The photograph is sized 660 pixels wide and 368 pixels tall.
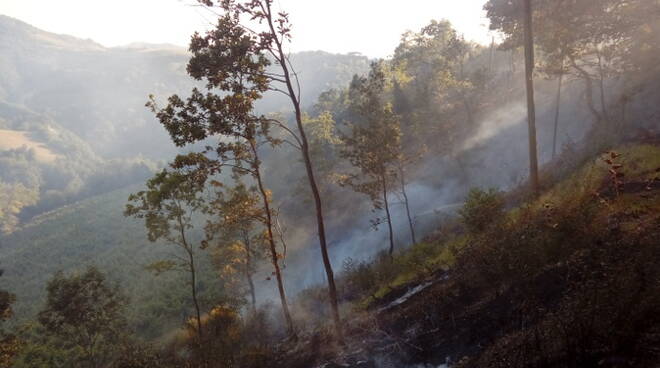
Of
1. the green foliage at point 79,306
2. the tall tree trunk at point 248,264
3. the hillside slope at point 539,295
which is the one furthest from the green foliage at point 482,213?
the green foliage at point 79,306

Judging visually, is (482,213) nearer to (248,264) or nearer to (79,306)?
(248,264)

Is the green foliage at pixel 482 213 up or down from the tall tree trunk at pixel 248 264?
up

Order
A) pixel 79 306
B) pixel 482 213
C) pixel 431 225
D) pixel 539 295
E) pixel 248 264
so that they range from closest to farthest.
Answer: pixel 539 295 < pixel 482 213 < pixel 79 306 < pixel 248 264 < pixel 431 225

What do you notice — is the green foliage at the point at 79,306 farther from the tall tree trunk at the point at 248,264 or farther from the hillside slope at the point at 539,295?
the hillside slope at the point at 539,295

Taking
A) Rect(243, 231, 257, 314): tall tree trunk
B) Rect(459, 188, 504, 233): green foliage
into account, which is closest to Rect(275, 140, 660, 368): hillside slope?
Rect(459, 188, 504, 233): green foliage

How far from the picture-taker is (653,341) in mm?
4617

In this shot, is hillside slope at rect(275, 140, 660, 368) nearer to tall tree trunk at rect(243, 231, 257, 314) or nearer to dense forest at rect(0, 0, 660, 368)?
dense forest at rect(0, 0, 660, 368)

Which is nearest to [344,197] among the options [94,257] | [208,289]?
[208,289]

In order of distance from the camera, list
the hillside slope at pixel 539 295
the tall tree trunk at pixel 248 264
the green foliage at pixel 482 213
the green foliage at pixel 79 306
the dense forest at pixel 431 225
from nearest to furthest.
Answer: the hillside slope at pixel 539 295 → the dense forest at pixel 431 225 → the green foliage at pixel 482 213 → the green foliage at pixel 79 306 → the tall tree trunk at pixel 248 264

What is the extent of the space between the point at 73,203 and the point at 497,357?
200035 mm

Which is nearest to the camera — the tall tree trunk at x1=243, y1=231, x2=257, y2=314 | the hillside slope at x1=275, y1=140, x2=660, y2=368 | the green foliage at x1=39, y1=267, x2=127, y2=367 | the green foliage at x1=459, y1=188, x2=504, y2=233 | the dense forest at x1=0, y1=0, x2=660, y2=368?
the hillside slope at x1=275, y1=140, x2=660, y2=368

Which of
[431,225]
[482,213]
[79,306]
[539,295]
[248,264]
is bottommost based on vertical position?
[431,225]

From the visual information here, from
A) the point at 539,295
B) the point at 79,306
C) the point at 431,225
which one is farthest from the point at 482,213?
the point at 79,306

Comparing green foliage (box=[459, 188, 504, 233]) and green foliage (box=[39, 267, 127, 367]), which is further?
green foliage (box=[39, 267, 127, 367])
